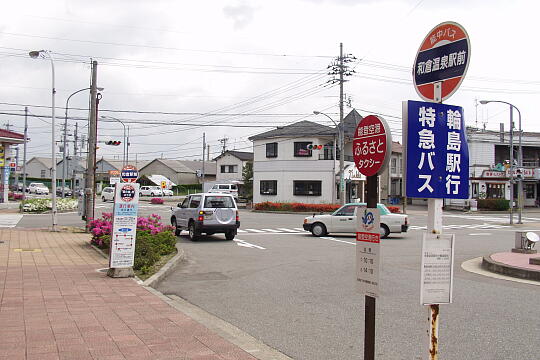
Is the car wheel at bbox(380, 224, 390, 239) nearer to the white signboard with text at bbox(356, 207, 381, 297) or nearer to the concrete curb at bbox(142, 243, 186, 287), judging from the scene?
the concrete curb at bbox(142, 243, 186, 287)

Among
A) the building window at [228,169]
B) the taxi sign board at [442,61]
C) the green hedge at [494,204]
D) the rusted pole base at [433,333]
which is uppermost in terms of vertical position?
the building window at [228,169]

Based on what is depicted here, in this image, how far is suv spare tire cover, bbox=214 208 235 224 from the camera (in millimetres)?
19297

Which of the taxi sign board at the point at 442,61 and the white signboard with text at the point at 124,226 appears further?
the white signboard with text at the point at 124,226

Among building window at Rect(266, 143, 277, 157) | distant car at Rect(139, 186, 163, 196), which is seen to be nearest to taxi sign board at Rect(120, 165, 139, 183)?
building window at Rect(266, 143, 277, 157)

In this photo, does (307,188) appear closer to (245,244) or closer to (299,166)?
(299,166)

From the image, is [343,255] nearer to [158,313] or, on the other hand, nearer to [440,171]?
[158,313]

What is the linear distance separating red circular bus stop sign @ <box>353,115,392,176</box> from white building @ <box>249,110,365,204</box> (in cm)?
4025

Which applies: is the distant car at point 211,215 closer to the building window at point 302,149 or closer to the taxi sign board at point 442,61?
the taxi sign board at point 442,61

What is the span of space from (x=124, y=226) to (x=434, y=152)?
8164 millimetres

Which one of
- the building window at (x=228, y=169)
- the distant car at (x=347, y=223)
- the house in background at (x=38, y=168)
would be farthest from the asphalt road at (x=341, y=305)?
the house in background at (x=38, y=168)

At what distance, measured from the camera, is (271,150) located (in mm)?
48656

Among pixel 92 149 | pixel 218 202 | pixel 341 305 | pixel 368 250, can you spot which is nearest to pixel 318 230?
pixel 218 202

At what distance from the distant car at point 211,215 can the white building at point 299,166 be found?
25.9m

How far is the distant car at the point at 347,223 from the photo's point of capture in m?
21.1
